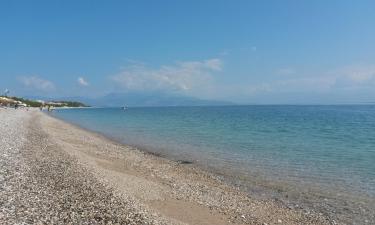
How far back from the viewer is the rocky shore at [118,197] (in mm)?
11086

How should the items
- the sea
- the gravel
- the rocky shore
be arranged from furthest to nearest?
1. the sea
2. the rocky shore
3. the gravel

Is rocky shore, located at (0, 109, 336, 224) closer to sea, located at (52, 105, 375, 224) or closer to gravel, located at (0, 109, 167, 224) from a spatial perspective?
gravel, located at (0, 109, 167, 224)

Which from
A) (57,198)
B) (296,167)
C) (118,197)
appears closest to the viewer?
(57,198)

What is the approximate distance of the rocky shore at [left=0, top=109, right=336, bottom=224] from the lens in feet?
36.4

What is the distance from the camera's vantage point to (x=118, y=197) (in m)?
13.3

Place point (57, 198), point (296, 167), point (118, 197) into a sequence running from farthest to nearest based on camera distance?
point (296, 167)
point (118, 197)
point (57, 198)

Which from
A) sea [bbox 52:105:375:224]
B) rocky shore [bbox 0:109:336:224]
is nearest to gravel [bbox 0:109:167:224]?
rocky shore [bbox 0:109:336:224]

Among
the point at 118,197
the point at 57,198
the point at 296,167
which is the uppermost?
the point at 57,198

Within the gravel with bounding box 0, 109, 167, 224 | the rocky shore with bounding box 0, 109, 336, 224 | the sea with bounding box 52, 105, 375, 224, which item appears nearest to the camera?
the gravel with bounding box 0, 109, 167, 224

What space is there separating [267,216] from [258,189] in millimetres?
4986

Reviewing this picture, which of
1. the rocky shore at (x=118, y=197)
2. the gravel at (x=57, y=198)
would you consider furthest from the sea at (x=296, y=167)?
the gravel at (x=57, y=198)

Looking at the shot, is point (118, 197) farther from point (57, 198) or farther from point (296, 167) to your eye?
point (296, 167)

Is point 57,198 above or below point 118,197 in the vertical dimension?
above

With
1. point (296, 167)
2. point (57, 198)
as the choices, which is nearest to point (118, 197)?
point (57, 198)
